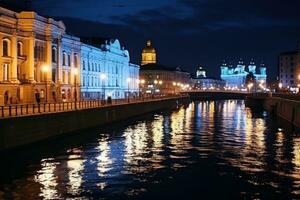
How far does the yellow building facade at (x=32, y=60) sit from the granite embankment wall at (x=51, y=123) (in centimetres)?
688

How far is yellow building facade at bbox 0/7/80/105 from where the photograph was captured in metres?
65.7

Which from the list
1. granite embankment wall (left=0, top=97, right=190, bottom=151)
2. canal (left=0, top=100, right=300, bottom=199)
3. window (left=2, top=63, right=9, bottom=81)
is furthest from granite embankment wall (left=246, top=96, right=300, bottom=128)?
window (left=2, top=63, right=9, bottom=81)

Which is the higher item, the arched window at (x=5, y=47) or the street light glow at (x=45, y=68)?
the arched window at (x=5, y=47)

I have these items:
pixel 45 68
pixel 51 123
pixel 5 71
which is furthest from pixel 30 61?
pixel 51 123

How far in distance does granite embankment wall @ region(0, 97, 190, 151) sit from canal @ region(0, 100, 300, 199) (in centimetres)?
115

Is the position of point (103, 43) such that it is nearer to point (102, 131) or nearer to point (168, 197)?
point (102, 131)

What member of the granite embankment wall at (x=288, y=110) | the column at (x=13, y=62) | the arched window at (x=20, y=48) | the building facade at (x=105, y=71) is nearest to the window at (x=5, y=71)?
the column at (x=13, y=62)

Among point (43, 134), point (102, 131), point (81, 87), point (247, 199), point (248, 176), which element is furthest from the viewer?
point (81, 87)

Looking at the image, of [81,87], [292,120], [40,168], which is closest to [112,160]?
[40,168]

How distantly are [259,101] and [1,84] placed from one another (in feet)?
285

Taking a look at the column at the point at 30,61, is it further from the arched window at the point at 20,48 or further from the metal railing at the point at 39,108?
the metal railing at the point at 39,108

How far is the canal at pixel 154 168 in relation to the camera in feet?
92.6

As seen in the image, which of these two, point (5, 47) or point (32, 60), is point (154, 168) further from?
point (32, 60)

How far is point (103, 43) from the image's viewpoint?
128375mm
